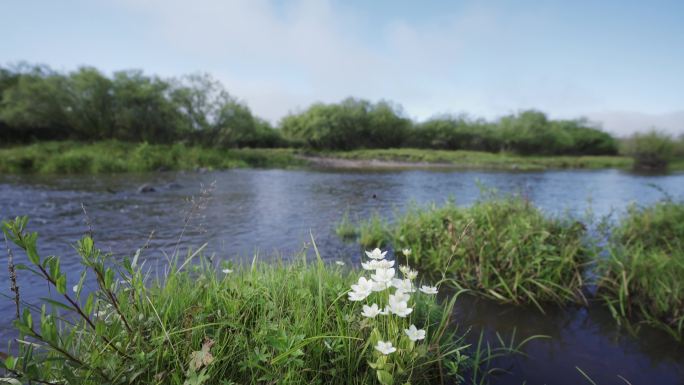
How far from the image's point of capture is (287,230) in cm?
786

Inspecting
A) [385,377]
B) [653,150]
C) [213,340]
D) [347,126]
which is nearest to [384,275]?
[385,377]

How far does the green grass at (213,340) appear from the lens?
5.56 feet

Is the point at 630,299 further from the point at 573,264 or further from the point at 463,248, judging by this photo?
the point at 463,248

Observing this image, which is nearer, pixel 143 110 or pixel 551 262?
pixel 551 262

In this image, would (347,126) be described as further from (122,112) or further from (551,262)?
(551,262)

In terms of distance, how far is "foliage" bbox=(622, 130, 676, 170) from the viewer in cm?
3512

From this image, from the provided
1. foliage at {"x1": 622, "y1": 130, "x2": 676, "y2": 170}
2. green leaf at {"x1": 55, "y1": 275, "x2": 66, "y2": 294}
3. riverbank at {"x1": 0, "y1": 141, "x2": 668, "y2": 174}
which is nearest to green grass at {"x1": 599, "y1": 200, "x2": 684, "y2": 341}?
green leaf at {"x1": 55, "y1": 275, "x2": 66, "y2": 294}

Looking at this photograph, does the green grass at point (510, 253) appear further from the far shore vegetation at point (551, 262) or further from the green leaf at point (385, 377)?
the green leaf at point (385, 377)

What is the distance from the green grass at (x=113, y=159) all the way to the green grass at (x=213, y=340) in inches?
846

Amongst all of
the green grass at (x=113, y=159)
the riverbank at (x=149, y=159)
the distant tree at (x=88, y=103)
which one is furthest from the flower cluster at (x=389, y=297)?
the distant tree at (x=88, y=103)

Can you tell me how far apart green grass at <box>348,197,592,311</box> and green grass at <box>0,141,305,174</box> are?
21.4m

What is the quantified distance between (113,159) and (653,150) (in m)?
50.6

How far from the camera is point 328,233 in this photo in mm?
7387

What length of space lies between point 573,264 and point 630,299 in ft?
2.37
